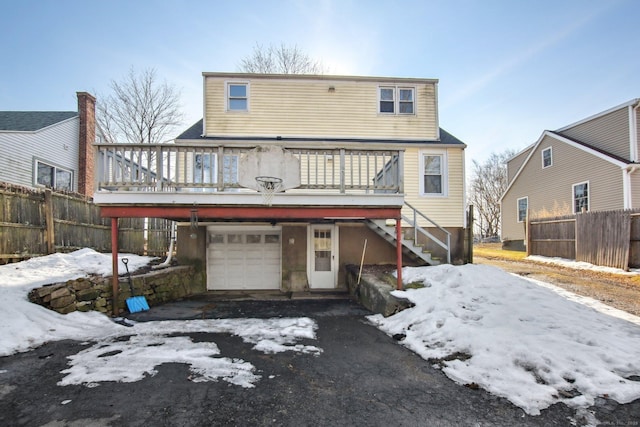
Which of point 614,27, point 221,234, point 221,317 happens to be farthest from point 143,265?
point 614,27

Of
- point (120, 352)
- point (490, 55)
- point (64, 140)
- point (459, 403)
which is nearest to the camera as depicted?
point (459, 403)

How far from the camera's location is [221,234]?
9.55 meters

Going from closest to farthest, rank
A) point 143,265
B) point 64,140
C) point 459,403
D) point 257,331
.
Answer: point 459,403 < point 257,331 < point 143,265 < point 64,140

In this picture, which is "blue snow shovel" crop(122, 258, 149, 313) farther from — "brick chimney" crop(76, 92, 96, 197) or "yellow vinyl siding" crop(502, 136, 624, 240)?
"yellow vinyl siding" crop(502, 136, 624, 240)

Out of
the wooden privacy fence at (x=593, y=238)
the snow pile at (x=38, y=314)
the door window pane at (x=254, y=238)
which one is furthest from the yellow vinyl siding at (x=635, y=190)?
the snow pile at (x=38, y=314)

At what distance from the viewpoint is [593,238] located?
9.38 metres

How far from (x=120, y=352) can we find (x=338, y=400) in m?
3.10

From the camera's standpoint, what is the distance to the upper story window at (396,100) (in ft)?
36.3

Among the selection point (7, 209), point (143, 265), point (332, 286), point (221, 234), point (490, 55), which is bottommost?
point (332, 286)

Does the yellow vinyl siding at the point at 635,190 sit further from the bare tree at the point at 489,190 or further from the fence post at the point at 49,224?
the bare tree at the point at 489,190

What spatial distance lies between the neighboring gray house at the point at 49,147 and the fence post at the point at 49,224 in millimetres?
5043

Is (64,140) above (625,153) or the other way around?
above

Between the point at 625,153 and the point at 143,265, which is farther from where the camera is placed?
the point at 625,153

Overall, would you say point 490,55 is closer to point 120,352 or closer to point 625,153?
point 625,153
